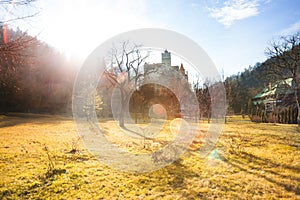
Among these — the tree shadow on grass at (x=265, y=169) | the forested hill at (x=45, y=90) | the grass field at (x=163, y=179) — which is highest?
the forested hill at (x=45, y=90)

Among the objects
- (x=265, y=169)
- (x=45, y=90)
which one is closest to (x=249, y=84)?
(x=45, y=90)

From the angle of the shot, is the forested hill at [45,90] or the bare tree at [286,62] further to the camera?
the forested hill at [45,90]

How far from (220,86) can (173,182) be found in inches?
969

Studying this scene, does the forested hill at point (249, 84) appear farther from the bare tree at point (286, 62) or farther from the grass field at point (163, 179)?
the grass field at point (163, 179)

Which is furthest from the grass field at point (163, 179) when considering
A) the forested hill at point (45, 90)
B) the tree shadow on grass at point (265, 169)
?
the forested hill at point (45, 90)

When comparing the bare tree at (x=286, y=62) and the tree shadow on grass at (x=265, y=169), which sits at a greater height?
the bare tree at (x=286, y=62)

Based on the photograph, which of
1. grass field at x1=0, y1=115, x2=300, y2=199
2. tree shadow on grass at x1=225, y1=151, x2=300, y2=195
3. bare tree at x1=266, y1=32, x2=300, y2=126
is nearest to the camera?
grass field at x1=0, y1=115, x2=300, y2=199

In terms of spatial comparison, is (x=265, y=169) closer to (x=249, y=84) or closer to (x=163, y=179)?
(x=163, y=179)

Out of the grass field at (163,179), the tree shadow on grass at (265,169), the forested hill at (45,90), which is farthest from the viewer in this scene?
the forested hill at (45,90)

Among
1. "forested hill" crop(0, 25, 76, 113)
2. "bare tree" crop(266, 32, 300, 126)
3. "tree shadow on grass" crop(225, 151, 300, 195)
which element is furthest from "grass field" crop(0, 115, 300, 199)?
"forested hill" crop(0, 25, 76, 113)

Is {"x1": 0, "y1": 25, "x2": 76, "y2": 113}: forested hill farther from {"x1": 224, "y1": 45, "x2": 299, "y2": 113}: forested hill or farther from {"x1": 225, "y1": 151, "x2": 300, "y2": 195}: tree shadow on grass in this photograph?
{"x1": 225, "y1": 151, "x2": 300, "y2": 195}: tree shadow on grass

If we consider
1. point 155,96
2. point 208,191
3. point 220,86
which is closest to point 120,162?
point 208,191

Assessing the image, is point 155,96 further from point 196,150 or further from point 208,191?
point 208,191

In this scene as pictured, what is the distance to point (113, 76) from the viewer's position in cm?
2077
